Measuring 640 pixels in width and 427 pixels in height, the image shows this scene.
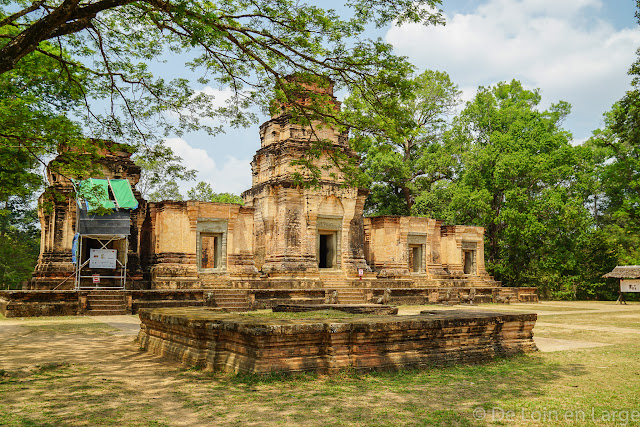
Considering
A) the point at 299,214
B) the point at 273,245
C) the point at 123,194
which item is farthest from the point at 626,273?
the point at 123,194

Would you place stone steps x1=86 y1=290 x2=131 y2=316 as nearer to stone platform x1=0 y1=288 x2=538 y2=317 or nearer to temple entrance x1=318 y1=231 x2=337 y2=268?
stone platform x1=0 y1=288 x2=538 y2=317

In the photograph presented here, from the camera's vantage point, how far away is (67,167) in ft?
29.3

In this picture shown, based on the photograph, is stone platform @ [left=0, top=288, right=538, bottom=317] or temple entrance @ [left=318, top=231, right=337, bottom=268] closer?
stone platform @ [left=0, top=288, right=538, bottom=317]

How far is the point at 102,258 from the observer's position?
1795 centimetres

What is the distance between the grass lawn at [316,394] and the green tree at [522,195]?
23.0 m

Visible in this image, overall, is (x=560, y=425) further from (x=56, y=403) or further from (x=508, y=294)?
(x=508, y=294)

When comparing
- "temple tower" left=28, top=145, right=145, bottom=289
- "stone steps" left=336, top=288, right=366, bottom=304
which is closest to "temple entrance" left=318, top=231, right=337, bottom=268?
"stone steps" left=336, top=288, right=366, bottom=304

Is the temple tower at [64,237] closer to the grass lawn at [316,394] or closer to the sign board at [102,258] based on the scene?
the sign board at [102,258]

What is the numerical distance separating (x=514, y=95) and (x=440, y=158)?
6.88 m

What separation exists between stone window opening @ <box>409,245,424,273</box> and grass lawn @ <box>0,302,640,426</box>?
756 inches

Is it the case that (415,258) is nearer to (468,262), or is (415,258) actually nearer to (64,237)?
(468,262)

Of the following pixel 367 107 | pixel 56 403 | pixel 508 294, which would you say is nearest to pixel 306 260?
pixel 508 294

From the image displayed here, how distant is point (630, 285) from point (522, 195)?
7295 millimetres

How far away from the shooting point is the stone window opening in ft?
89.0
